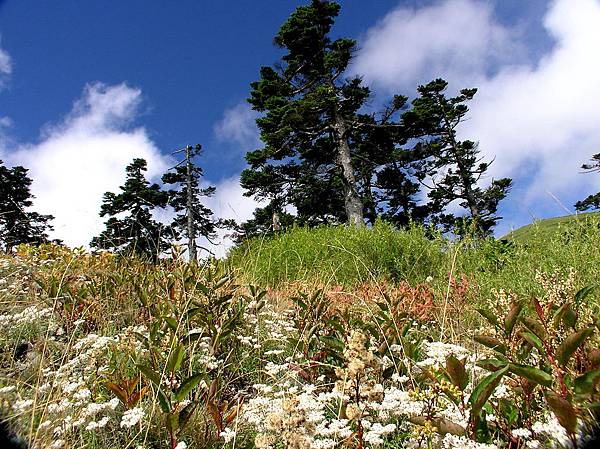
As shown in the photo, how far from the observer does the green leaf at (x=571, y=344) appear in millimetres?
923

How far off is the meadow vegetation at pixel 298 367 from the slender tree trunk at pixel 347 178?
11.0m

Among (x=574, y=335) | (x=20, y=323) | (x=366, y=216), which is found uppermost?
(x=366, y=216)

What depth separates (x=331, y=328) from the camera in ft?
8.43

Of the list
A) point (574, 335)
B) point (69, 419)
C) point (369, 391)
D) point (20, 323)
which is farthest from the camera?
point (20, 323)

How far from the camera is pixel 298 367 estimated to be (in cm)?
197

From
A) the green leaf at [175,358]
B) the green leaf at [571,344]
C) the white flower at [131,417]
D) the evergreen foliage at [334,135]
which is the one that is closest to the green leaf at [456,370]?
the green leaf at [571,344]

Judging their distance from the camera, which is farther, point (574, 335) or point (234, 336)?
point (234, 336)

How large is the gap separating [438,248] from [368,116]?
12915mm

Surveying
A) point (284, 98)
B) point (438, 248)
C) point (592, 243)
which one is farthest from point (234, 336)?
point (284, 98)

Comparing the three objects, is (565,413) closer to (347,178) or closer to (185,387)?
(185,387)

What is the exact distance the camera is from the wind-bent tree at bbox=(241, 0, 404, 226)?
55.0 feet

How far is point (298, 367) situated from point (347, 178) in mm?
15019

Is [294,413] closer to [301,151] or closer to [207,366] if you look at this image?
[207,366]

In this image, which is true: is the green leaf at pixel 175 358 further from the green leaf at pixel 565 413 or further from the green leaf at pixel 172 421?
the green leaf at pixel 565 413
